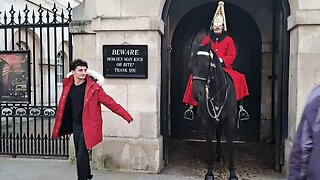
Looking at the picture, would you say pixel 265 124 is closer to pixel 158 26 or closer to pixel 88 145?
pixel 158 26

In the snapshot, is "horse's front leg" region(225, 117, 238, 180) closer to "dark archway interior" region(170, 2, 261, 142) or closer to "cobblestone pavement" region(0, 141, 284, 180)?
"cobblestone pavement" region(0, 141, 284, 180)

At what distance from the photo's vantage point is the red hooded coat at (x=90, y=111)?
4766 millimetres

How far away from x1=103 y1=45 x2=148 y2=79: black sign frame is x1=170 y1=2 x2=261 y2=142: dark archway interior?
10.4 feet

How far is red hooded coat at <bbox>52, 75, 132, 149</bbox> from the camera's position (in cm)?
477

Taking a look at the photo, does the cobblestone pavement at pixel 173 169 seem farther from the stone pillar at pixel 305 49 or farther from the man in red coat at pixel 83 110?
the stone pillar at pixel 305 49

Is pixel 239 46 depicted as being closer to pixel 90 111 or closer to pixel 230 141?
pixel 230 141

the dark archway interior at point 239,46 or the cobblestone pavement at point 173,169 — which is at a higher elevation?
the dark archway interior at point 239,46

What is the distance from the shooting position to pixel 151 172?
20.2 ft

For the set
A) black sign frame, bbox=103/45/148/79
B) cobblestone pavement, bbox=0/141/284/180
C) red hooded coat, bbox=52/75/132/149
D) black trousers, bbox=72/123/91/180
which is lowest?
cobblestone pavement, bbox=0/141/284/180

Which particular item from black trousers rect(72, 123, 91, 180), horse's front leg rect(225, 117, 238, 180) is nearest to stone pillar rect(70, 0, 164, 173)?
horse's front leg rect(225, 117, 238, 180)

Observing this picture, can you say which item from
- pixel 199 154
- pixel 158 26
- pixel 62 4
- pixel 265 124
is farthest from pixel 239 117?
pixel 62 4

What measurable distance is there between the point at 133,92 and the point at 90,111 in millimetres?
1505

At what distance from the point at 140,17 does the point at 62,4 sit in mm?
12565

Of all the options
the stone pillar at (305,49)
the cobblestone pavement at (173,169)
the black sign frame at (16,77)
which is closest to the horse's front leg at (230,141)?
the cobblestone pavement at (173,169)
